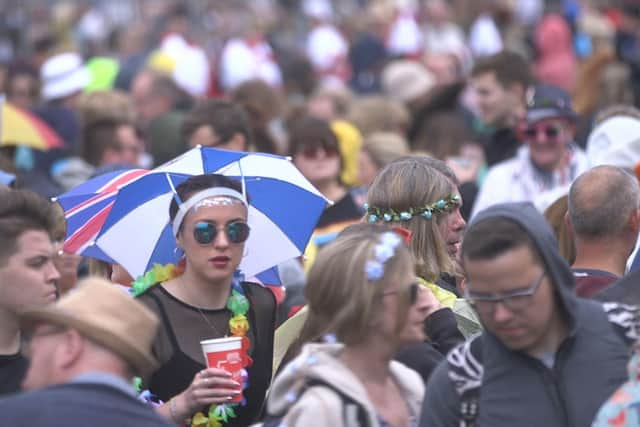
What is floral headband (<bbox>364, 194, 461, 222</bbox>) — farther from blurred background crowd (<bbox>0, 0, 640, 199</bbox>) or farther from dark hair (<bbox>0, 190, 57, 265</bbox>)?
blurred background crowd (<bbox>0, 0, 640, 199</bbox>)

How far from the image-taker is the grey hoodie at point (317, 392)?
4172 mm

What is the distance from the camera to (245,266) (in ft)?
21.1

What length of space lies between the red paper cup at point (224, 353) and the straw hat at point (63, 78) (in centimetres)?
942

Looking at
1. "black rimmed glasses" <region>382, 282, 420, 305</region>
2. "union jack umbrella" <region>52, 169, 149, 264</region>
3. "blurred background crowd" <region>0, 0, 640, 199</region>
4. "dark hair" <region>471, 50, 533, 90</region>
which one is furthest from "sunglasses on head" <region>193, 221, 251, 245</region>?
"dark hair" <region>471, 50, 533, 90</region>

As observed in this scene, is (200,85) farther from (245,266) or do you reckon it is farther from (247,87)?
(245,266)

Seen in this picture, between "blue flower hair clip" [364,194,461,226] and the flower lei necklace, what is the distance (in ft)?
2.20

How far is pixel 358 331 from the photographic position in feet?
14.4

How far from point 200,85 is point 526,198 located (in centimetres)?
979

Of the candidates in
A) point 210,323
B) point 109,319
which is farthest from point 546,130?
point 109,319

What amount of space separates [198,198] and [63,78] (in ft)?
29.7

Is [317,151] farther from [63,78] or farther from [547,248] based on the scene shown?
[63,78]

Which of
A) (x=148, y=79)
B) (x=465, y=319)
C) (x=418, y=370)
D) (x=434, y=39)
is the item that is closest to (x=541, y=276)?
(x=418, y=370)

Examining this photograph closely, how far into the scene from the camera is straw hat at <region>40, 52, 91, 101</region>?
1444 centimetres

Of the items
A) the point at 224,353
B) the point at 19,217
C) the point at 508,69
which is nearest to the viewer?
the point at 224,353
